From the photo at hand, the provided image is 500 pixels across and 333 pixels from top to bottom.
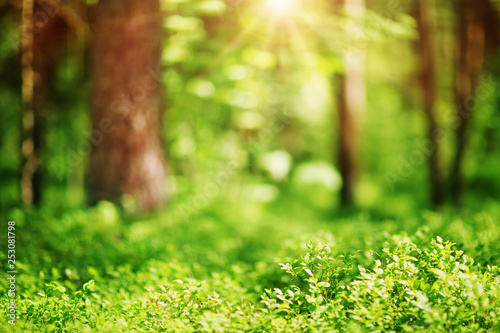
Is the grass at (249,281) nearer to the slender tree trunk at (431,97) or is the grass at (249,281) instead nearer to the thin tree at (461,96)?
the slender tree trunk at (431,97)

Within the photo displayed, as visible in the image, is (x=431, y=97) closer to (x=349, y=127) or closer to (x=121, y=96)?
(x=349, y=127)

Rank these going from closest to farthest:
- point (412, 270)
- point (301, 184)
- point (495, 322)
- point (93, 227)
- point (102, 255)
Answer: point (495, 322) < point (412, 270) < point (102, 255) < point (93, 227) < point (301, 184)

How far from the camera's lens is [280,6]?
23.2 feet

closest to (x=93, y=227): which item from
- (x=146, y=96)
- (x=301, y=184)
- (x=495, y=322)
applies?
(x=146, y=96)

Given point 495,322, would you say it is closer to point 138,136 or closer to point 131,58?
point 138,136

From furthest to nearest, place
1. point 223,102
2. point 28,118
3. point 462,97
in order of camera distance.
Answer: point 462,97, point 223,102, point 28,118

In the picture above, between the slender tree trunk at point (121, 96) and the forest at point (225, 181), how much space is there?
0.09 feet

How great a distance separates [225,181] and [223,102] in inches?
109

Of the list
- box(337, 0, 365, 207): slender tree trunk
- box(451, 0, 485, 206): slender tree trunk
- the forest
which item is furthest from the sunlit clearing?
box(451, 0, 485, 206): slender tree trunk

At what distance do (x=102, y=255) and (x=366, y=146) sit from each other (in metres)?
14.0

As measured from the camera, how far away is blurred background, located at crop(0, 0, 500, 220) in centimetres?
669

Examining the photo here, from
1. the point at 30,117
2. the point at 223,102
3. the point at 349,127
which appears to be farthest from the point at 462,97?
the point at 30,117

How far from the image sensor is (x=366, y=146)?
16.7m

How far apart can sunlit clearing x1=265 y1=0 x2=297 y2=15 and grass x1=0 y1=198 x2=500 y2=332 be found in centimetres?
409
